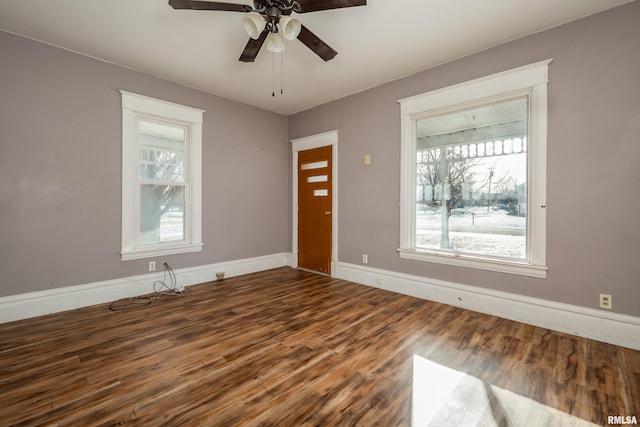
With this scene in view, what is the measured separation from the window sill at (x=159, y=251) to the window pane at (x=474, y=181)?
3234mm

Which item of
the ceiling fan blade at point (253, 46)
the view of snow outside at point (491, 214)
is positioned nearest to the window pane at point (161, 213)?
the ceiling fan blade at point (253, 46)

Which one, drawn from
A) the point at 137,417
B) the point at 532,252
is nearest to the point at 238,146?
the point at 137,417

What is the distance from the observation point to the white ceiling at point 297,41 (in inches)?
95.0

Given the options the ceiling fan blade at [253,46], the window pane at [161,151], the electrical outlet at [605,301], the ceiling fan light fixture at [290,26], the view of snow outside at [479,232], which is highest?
the ceiling fan blade at [253,46]

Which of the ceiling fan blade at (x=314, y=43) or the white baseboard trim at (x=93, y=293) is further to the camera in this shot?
the white baseboard trim at (x=93, y=293)

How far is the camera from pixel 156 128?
378cm

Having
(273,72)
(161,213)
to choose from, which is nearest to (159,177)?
(161,213)

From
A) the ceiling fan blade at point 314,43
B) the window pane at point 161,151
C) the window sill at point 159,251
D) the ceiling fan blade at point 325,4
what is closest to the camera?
the ceiling fan blade at point 325,4

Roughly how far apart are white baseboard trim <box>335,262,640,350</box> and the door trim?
86 centimetres

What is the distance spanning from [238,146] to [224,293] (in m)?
2.39

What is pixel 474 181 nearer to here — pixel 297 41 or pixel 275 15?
pixel 297 41

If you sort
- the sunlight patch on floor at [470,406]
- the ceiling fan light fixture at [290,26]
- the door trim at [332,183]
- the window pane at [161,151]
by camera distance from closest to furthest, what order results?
1. the sunlight patch on floor at [470,406]
2. the ceiling fan light fixture at [290,26]
3. the window pane at [161,151]
4. the door trim at [332,183]

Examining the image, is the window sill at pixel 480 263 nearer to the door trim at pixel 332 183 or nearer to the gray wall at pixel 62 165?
the door trim at pixel 332 183

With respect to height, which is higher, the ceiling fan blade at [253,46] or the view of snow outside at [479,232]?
the ceiling fan blade at [253,46]
